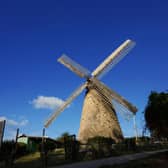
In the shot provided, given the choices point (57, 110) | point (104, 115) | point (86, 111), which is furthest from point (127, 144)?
point (57, 110)

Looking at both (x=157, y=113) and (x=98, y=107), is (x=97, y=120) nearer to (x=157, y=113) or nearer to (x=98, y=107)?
(x=98, y=107)

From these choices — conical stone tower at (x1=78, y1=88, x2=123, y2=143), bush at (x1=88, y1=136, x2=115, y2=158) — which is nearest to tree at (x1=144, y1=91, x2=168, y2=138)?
bush at (x1=88, y1=136, x2=115, y2=158)

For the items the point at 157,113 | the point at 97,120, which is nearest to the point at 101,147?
the point at 157,113

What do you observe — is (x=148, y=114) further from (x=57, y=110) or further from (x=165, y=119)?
(x=57, y=110)

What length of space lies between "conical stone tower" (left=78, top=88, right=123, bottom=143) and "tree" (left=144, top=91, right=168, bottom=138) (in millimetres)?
15045

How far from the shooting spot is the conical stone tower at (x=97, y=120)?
112 feet

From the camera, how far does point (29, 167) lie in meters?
17.1

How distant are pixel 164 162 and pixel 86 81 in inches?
922

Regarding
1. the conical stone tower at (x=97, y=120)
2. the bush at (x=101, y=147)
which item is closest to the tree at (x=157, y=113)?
the bush at (x=101, y=147)

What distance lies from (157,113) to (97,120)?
1703 cm

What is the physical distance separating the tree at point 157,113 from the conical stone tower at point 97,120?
15.0m

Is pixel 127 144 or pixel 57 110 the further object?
pixel 57 110

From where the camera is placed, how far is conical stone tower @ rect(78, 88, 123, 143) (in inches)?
1350

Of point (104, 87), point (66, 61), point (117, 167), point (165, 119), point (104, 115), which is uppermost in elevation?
point (66, 61)
